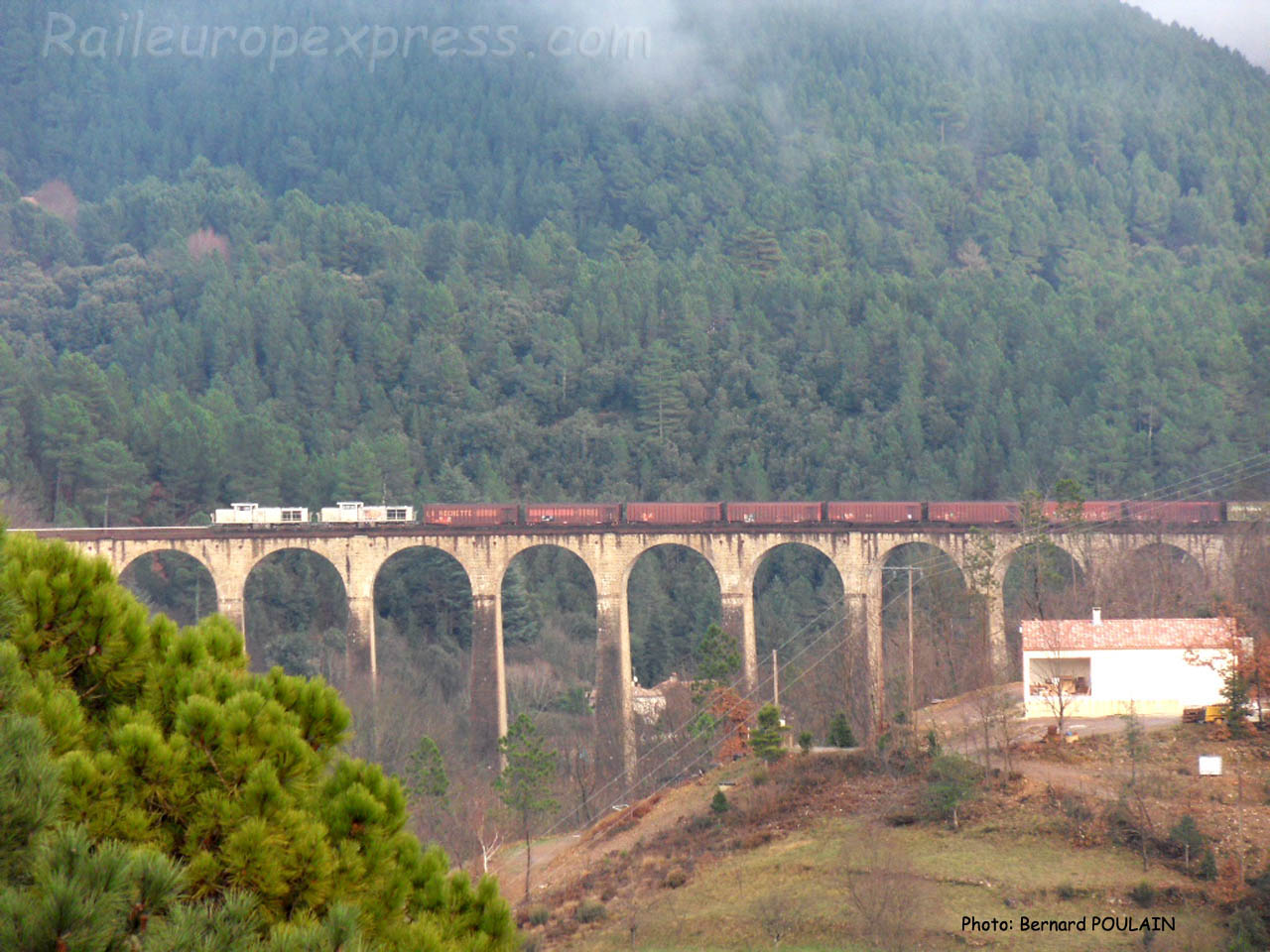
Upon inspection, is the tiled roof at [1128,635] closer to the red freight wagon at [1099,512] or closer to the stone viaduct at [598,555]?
the stone viaduct at [598,555]

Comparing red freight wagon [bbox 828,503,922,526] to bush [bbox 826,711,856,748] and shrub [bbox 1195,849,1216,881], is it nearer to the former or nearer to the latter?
bush [bbox 826,711,856,748]

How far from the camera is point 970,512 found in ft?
195

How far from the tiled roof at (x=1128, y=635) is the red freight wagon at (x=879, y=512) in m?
19.6

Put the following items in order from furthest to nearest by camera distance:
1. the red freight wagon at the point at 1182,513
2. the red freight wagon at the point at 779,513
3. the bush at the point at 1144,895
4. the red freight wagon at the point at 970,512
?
1. the red freight wagon at the point at 779,513
2. the red freight wagon at the point at 970,512
3. the red freight wagon at the point at 1182,513
4. the bush at the point at 1144,895

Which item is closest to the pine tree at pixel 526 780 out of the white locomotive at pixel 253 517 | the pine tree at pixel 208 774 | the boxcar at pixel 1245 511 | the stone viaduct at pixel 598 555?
the stone viaduct at pixel 598 555

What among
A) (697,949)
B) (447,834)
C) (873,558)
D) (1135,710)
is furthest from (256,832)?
(873,558)

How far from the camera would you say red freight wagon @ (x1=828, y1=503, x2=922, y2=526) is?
59.8m

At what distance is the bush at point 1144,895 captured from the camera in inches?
1106

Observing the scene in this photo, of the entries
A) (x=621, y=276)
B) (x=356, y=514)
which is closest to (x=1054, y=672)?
(x=356, y=514)

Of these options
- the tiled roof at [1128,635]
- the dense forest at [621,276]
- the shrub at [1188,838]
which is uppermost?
the dense forest at [621,276]

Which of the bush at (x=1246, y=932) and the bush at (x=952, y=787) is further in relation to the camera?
the bush at (x=952, y=787)

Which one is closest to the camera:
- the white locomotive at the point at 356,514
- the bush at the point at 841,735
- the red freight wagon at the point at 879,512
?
the bush at the point at 841,735

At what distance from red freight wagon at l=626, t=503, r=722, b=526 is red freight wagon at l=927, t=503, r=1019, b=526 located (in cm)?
841

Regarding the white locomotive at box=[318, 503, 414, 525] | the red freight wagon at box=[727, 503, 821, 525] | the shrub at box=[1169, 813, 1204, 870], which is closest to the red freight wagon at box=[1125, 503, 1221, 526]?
the red freight wagon at box=[727, 503, 821, 525]
